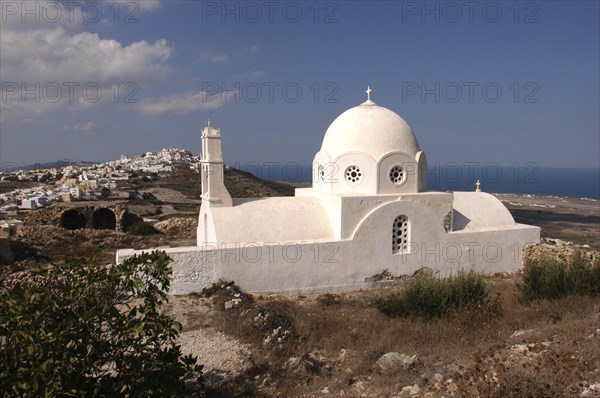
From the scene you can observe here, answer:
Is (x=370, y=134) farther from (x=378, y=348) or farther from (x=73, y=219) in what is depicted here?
(x=73, y=219)

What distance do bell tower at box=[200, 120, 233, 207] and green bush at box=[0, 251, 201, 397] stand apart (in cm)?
735

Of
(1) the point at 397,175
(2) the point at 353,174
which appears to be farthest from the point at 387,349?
(1) the point at 397,175

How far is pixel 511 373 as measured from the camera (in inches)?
213

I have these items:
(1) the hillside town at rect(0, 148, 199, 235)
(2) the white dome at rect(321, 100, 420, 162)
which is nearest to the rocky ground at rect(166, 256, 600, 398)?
(2) the white dome at rect(321, 100, 420, 162)

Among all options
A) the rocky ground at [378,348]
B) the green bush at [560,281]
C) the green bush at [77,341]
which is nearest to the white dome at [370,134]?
the rocky ground at [378,348]

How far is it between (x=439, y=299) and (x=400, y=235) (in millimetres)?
3939

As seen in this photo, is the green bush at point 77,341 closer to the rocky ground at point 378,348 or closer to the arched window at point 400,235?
the rocky ground at point 378,348

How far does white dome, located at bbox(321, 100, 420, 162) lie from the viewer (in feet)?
45.6

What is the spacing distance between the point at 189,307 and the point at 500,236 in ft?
34.0

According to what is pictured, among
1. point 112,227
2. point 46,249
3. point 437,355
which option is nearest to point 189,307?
point 437,355

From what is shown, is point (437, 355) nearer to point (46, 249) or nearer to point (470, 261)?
point (470, 261)

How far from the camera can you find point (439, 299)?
9.64 metres

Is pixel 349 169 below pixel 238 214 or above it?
above

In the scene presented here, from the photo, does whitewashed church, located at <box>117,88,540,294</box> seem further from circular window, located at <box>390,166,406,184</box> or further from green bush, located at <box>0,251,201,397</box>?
green bush, located at <box>0,251,201,397</box>
